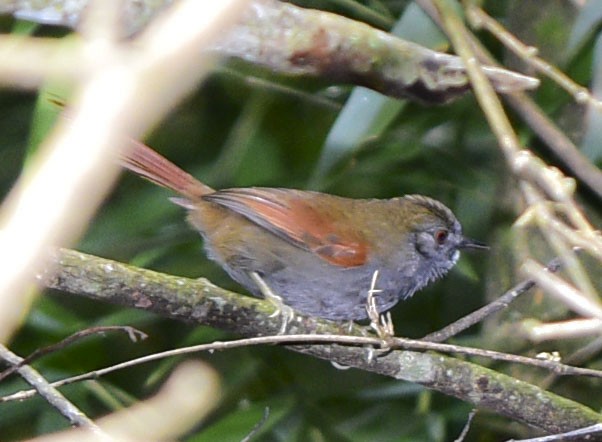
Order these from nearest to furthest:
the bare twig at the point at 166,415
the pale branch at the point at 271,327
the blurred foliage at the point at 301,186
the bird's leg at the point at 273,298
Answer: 1. the bare twig at the point at 166,415
2. the pale branch at the point at 271,327
3. the bird's leg at the point at 273,298
4. the blurred foliage at the point at 301,186

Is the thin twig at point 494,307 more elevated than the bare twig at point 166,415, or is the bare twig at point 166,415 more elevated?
the thin twig at point 494,307

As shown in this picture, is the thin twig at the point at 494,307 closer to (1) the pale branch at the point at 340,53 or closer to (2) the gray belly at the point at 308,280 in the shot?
(1) the pale branch at the point at 340,53

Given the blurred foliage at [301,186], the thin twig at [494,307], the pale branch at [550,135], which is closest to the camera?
the thin twig at [494,307]

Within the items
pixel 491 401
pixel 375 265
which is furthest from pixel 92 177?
pixel 375 265

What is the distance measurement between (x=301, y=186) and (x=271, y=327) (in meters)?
1.65

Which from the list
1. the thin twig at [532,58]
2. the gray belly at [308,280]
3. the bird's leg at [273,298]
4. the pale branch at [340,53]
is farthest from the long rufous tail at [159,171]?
the thin twig at [532,58]

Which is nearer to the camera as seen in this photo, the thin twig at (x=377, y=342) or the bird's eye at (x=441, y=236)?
the thin twig at (x=377, y=342)

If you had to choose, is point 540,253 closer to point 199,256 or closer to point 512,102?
point 512,102

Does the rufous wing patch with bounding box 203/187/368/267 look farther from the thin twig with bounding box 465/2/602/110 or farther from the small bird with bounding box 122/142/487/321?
the thin twig with bounding box 465/2/602/110

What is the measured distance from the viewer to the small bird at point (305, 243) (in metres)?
3.60

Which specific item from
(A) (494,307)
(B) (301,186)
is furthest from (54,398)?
(B) (301,186)

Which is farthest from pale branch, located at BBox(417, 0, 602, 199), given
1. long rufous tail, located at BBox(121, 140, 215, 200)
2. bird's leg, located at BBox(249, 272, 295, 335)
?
long rufous tail, located at BBox(121, 140, 215, 200)

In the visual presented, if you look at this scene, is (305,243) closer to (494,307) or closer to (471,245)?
(471,245)

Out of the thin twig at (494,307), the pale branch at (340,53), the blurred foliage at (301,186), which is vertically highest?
the pale branch at (340,53)
